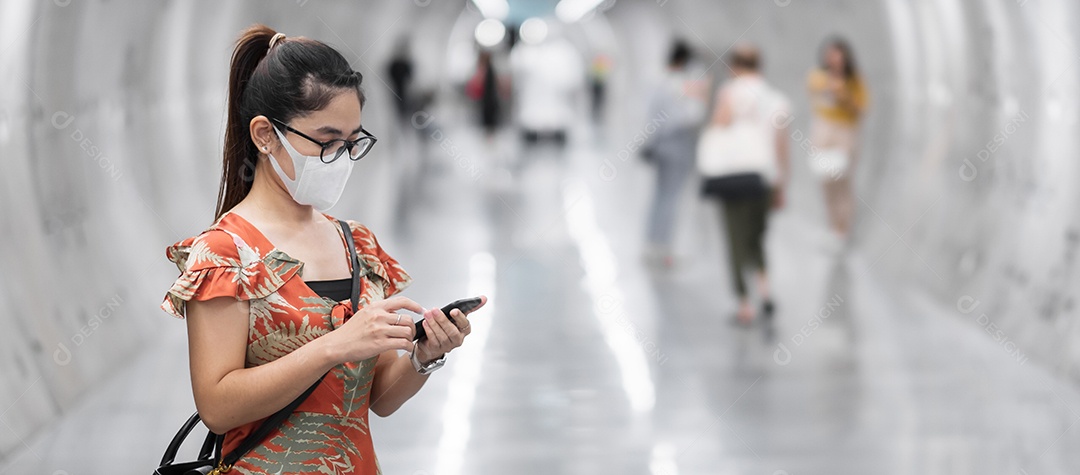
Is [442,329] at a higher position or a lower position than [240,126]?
lower

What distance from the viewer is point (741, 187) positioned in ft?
24.2

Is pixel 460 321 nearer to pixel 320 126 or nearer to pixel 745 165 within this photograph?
pixel 320 126

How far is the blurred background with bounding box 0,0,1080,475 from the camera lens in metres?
4.91

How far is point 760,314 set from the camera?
25.5ft

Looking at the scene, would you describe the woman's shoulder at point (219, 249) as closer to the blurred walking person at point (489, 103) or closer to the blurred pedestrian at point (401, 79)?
the blurred walking person at point (489, 103)

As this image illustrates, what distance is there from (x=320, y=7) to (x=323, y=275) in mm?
13907

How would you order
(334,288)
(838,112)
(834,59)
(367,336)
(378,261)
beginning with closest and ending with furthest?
1. (367,336)
2. (334,288)
3. (378,261)
4. (834,59)
5. (838,112)

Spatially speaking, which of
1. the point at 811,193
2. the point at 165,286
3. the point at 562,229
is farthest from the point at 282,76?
the point at 811,193

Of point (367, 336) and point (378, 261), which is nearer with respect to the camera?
point (367, 336)

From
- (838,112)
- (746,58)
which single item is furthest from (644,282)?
(838,112)

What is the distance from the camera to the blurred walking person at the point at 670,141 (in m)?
9.82

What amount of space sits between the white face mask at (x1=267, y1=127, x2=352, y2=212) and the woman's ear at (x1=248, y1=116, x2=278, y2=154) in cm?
1

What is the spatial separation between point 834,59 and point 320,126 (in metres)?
8.57

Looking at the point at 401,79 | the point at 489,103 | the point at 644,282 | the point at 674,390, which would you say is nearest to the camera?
the point at 674,390
